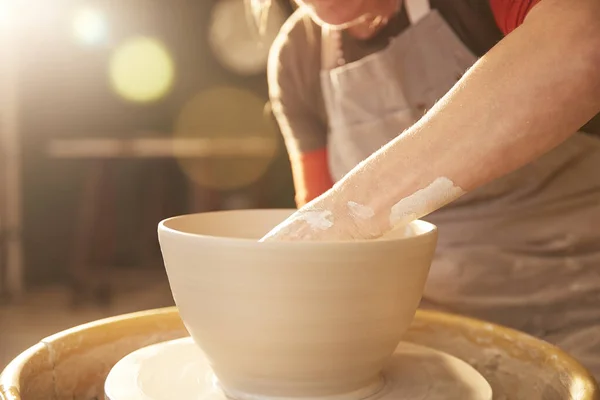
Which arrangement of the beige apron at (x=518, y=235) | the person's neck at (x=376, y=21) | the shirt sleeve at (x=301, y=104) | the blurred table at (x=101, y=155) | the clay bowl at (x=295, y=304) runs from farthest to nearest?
the blurred table at (x=101, y=155), the shirt sleeve at (x=301, y=104), the person's neck at (x=376, y=21), the beige apron at (x=518, y=235), the clay bowl at (x=295, y=304)

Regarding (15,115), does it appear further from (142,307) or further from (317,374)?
(317,374)

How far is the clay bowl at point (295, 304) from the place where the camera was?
0.52 metres

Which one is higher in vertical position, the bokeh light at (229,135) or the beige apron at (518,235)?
the beige apron at (518,235)

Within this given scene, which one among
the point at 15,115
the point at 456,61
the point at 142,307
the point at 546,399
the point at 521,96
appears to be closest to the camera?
the point at 521,96

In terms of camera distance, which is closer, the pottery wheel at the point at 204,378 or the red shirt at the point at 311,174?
Answer: the pottery wheel at the point at 204,378

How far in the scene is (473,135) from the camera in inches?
21.5

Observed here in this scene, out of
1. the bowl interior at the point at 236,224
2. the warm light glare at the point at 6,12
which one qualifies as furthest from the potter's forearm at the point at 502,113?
the warm light glare at the point at 6,12

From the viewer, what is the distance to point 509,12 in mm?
842

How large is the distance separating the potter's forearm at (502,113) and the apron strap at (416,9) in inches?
16.7

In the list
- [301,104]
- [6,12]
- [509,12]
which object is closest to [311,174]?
[301,104]

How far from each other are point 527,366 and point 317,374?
25 cm

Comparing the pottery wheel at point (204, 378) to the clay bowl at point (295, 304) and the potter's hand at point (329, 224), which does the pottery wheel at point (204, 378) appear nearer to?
the clay bowl at point (295, 304)

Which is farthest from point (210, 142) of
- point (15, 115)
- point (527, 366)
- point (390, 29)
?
point (527, 366)

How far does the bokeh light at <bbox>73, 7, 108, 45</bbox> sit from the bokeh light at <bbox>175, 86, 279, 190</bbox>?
71cm
